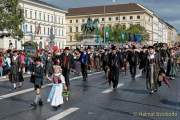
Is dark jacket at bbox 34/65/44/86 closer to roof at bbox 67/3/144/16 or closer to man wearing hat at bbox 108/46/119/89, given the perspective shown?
man wearing hat at bbox 108/46/119/89

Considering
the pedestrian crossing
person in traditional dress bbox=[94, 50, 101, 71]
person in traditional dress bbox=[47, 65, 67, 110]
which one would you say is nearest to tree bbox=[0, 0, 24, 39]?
person in traditional dress bbox=[94, 50, 101, 71]

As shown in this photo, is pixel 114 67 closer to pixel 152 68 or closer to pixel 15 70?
pixel 152 68

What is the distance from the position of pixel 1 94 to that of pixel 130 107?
5754mm

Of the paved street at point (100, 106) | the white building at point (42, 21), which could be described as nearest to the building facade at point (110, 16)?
the white building at point (42, 21)

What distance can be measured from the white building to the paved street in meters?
75.4

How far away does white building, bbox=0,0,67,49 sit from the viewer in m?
99.2

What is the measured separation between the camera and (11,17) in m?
49.1

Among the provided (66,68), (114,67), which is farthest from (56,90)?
(114,67)

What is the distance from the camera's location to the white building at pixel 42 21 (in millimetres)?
99213

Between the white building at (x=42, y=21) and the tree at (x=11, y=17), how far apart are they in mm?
39885

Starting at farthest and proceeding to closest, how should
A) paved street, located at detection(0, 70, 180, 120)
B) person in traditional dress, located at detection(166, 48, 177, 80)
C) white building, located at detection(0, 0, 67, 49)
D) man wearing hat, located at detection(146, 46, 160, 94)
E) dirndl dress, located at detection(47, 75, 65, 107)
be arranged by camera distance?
white building, located at detection(0, 0, 67, 49), person in traditional dress, located at detection(166, 48, 177, 80), man wearing hat, located at detection(146, 46, 160, 94), dirndl dress, located at detection(47, 75, 65, 107), paved street, located at detection(0, 70, 180, 120)

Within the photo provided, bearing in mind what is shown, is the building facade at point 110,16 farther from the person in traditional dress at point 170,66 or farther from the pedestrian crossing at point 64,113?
the pedestrian crossing at point 64,113

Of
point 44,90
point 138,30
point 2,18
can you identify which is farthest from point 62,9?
point 44,90

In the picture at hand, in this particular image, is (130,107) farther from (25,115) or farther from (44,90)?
(44,90)
